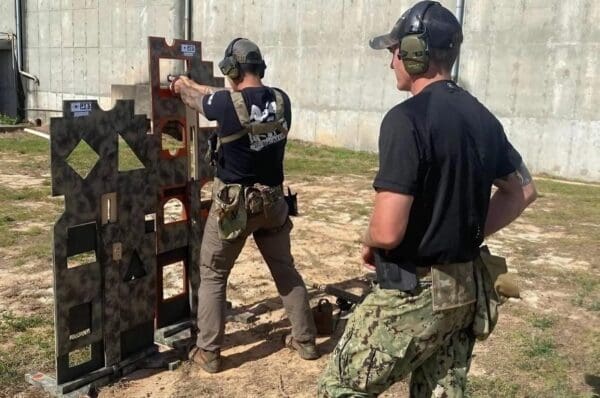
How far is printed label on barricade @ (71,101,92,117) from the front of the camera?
343 centimetres

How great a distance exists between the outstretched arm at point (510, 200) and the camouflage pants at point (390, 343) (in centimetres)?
38

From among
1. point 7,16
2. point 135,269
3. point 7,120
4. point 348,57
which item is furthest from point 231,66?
point 7,16

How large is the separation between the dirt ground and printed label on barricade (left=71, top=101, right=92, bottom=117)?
160cm

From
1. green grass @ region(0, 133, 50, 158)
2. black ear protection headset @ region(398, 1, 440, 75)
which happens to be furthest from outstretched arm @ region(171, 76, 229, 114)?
green grass @ region(0, 133, 50, 158)

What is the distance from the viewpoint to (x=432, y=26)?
2314 mm

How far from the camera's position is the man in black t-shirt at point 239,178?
148 inches

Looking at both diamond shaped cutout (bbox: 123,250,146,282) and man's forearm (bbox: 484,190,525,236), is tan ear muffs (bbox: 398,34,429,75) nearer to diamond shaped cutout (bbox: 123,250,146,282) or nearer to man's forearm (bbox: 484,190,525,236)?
man's forearm (bbox: 484,190,525,236)

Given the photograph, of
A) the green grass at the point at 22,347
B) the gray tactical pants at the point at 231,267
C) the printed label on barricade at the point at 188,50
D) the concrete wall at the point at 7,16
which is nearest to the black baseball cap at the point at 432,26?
the gray tactical pants at the point at 231,267

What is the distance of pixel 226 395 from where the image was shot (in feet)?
12.3

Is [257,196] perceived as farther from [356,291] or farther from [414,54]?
[356,291]

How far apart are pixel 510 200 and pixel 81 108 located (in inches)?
88.8

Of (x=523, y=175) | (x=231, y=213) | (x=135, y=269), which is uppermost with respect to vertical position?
(x=523, y=175)

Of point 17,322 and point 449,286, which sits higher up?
point 449,286

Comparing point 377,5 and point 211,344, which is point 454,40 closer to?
point 211,344
